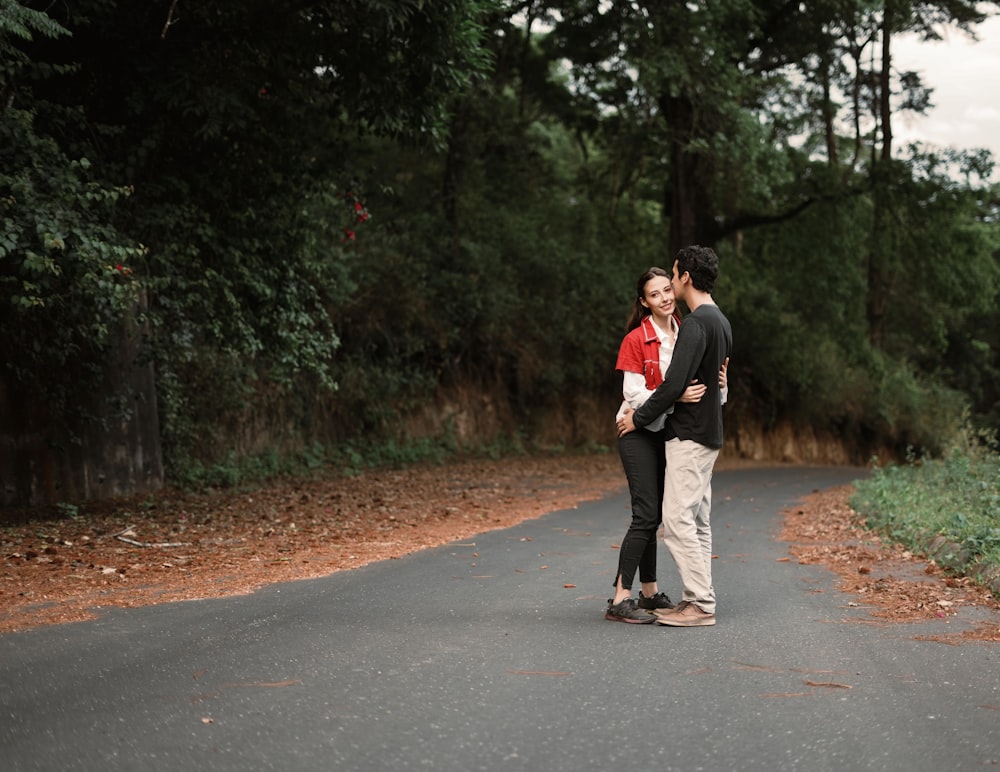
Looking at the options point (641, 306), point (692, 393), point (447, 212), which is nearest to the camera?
point (692, 393)

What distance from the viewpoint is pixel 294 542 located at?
10.5 metres

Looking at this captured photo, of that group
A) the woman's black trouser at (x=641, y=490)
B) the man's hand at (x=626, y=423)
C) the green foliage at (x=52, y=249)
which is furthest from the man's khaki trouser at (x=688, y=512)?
the green foliage at (x=52, y=249)

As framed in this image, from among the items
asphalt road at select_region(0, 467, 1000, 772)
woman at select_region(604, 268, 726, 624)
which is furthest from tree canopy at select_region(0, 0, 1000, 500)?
woman at select_region(604, 268, 726, 624)

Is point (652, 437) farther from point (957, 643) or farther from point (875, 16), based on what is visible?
point (875, 16)

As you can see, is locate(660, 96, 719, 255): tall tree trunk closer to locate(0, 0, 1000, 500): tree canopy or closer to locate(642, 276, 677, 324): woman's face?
locate(0, 0, 1000, 500): tree canopy

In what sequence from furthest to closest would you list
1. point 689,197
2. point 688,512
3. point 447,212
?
point 689,197 < point 447,212 < point 688,512

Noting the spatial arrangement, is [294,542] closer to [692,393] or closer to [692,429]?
[692,429]

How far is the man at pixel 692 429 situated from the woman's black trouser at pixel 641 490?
0.32 ft

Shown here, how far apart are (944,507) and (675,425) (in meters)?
6.03

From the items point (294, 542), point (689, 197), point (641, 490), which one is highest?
point (689, 197)

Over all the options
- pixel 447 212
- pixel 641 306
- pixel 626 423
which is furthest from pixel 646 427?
pixel 447 212

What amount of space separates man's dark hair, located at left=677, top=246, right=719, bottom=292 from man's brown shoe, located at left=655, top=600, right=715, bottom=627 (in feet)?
6.40

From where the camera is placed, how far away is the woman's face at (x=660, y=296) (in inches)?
259

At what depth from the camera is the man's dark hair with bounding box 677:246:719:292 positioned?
255 inches
